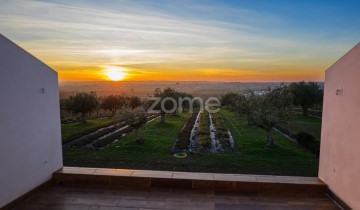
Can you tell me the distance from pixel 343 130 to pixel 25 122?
19.3 ft

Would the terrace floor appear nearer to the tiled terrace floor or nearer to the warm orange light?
the tiled terrace floor

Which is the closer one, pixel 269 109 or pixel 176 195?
pixel 176 195

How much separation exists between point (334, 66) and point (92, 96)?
24.9 meters

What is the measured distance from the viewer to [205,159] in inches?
475

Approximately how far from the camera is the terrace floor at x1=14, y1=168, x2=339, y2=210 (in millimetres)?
4348

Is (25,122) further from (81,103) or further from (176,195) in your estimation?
(81,103)

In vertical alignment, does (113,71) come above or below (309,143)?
above

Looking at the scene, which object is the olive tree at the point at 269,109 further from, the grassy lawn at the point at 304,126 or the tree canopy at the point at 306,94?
the tree canopy at the point at 306,94

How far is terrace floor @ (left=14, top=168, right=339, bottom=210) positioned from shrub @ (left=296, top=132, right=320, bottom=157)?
31.7ft

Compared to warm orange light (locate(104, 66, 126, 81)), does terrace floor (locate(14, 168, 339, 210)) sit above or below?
below

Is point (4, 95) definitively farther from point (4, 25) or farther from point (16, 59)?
point (4, 25)

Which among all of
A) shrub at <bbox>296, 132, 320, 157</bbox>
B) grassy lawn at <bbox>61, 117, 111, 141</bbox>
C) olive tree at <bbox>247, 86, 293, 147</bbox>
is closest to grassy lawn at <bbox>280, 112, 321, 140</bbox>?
olive tree at <bbox>247, 86, 293, 147</bbox>

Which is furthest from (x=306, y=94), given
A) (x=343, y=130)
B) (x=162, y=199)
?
(x=162, y=199)

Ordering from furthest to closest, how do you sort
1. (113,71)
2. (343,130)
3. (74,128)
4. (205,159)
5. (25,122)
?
(113,71)
(74,128)
(205,159)
(25,122)
(343,130)
